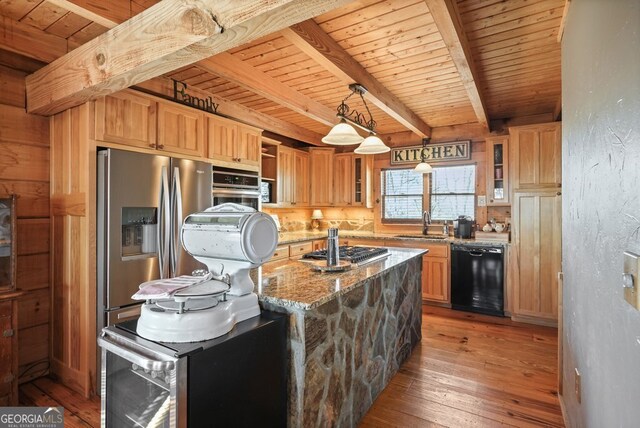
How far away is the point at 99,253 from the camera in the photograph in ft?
7.95

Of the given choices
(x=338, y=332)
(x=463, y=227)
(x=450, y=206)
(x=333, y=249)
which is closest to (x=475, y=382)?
(x=338, y=332)

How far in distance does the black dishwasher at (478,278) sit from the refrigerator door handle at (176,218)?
3271mm

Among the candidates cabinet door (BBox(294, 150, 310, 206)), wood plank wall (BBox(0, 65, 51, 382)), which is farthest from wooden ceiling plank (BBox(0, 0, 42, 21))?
cabinet door (BBox(294, 150, 310, 206))

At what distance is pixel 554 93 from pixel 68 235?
4.82 metres

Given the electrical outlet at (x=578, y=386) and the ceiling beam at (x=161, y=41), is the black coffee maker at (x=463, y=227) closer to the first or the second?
the electrical outlet at (x=578, y=386)

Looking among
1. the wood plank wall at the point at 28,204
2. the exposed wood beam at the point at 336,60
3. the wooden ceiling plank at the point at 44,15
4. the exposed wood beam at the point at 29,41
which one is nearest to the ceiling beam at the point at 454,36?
the exposed wood beam at the point at 336,60

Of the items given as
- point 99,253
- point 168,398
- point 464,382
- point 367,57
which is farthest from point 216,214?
point 464,382

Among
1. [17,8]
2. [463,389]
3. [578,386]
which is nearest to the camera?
[578,386]

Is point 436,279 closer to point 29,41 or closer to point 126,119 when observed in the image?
point 126,119

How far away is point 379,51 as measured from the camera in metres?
2.66

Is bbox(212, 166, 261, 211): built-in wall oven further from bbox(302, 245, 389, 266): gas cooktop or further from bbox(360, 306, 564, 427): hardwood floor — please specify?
bbox(360, 306, 564, 427): hardwood floor

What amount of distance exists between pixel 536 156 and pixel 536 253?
1.13 meters

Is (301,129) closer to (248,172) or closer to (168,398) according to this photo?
(248,172)

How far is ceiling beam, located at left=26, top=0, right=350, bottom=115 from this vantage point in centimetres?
136
